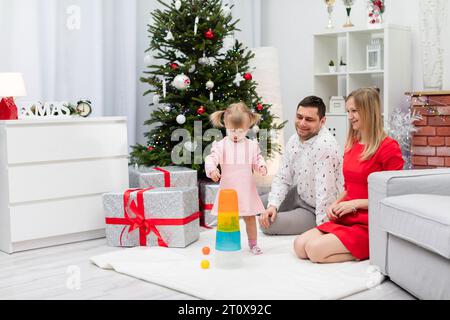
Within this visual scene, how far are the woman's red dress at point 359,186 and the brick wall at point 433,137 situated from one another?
1717 millimetres

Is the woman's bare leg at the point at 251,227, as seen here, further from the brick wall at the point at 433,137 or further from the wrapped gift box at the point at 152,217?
the brick wall at the point at 433,137

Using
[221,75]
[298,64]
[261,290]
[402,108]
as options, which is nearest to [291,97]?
[298,64]

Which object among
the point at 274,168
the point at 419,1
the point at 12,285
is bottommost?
the point at 12,285

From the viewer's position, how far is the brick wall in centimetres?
442

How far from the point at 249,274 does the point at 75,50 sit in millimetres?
2479

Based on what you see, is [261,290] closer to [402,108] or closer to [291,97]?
[402,108]

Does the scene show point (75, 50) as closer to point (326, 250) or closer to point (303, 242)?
point (303, 242)

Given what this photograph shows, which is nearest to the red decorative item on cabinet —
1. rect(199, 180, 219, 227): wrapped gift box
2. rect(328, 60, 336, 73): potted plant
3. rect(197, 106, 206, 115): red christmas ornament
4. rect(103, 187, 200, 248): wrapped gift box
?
rect(103, 187, 200, 248): wrapped gift box

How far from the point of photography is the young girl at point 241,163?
3.11 meters

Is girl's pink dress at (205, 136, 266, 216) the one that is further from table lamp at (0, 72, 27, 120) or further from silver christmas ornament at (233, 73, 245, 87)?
table lamp at (0, 72, 27, 120)

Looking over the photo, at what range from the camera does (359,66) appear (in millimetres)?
5070
